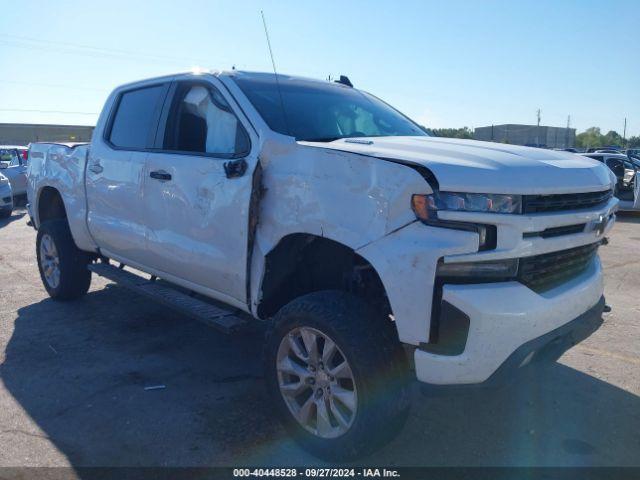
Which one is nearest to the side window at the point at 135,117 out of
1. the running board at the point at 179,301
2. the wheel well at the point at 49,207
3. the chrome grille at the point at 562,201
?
the running board at the point at 179,301

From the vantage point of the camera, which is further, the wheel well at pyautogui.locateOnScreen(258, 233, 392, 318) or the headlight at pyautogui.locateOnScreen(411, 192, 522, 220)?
the wheel well at pyautogui.locateOnScreen(258, 233, 392, 318)

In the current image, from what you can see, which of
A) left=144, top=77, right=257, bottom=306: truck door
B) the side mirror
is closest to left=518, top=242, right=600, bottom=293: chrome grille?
left=144, top=77, right=257, bottom=306: truck door

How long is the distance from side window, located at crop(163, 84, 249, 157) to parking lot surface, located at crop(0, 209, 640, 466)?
163 centimetres

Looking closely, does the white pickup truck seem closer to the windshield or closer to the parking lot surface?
the windshield

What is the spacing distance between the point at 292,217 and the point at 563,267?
1448mm

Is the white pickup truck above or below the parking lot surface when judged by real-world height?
above

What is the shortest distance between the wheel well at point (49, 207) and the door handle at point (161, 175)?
2.42 m

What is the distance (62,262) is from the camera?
5.86 m

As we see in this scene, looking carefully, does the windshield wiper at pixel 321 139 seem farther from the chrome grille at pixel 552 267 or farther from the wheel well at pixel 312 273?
the chrome grille at pixel 552 267

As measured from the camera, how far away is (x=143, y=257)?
4684 millimetres

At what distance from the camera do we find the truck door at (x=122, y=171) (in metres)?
4.58

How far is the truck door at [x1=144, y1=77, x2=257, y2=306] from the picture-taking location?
3.58 meters

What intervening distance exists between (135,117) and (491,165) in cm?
326

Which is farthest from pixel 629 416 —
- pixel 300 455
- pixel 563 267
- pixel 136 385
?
pixel 136 385
